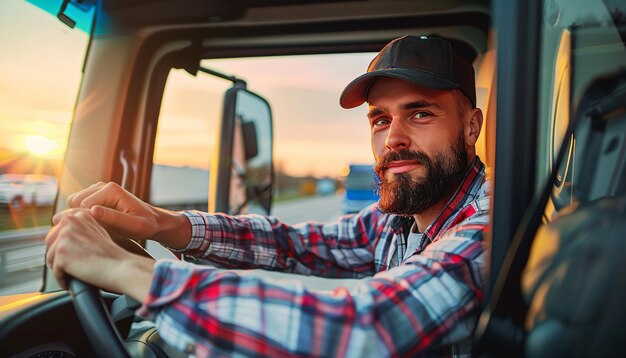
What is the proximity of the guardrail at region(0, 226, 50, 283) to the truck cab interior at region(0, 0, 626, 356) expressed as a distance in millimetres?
116

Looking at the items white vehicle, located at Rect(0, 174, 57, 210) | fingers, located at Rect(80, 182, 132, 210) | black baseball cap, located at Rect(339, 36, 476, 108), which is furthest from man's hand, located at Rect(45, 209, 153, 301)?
black baseball cap, located at Rect(339, 36, 476, 108)

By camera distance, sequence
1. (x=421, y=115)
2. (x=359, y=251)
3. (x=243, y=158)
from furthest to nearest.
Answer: (x=243, y=158), (x=359, y=251), (x=421, y=115)

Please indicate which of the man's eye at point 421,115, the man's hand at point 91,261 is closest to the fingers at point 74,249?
the man's hand at point 91,261

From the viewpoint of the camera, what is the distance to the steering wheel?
120cm

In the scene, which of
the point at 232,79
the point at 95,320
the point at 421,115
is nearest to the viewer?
the point at 95,320

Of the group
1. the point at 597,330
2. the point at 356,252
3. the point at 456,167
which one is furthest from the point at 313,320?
the point at 356,252

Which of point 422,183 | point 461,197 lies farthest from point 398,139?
point 461,197

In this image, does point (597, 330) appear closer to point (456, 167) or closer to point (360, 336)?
point (360, 336)

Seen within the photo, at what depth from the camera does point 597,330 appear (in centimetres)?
79

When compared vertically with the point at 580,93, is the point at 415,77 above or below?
above

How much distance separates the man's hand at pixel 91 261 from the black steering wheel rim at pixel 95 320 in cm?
3

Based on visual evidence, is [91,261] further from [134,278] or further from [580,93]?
[580,93]

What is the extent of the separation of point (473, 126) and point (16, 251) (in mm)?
1772

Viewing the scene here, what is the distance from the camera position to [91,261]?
1.17 m
